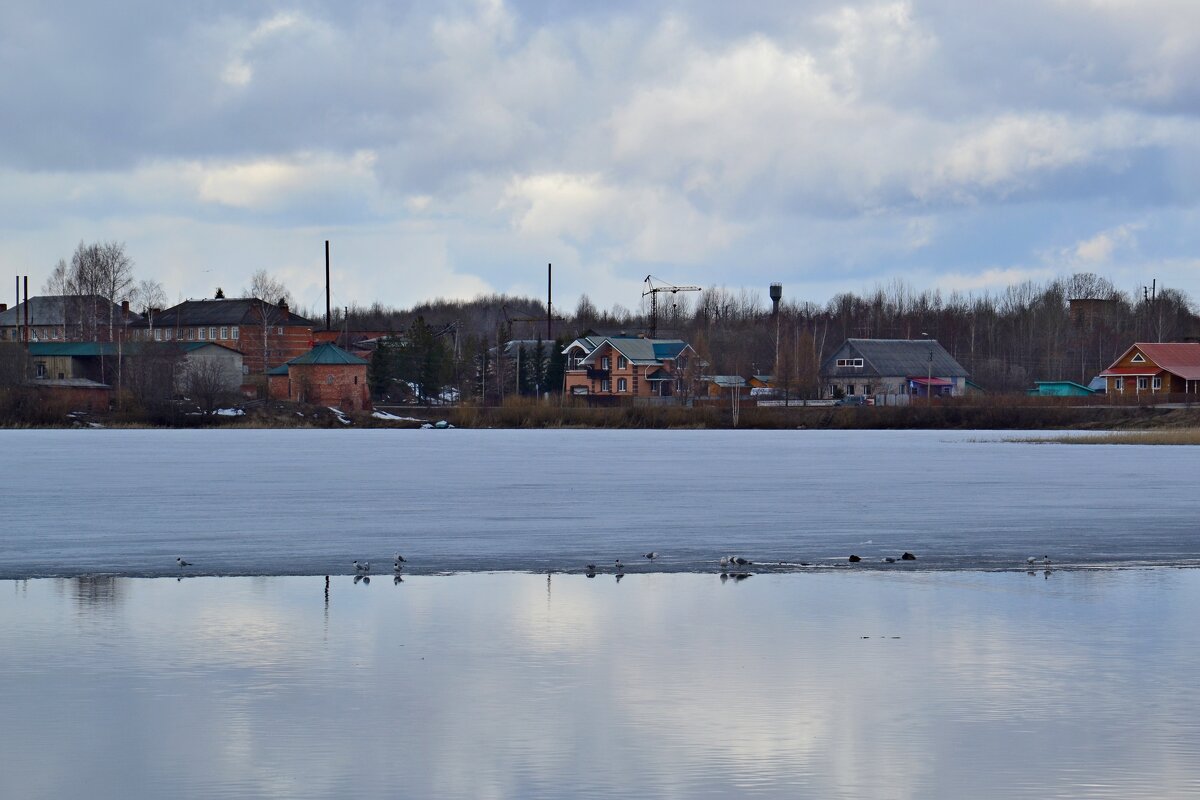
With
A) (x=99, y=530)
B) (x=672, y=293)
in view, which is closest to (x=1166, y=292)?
(x=672, y=293)

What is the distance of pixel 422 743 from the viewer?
7.71 m

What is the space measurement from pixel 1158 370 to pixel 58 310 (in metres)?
79.4

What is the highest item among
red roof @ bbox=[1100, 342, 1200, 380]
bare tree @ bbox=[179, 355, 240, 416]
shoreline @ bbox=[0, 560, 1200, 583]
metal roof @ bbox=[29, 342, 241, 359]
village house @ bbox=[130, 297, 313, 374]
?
village house @ bbox=[130, 297, 313, 374]

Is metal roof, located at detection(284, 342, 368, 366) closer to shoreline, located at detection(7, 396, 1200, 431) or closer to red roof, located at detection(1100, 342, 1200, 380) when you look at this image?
shoreline, located at detection(7, 396, 1200, 431)

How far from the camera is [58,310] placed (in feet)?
363

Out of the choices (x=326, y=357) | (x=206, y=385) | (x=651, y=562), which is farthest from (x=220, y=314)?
(x=651, y=562)

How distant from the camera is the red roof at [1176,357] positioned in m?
92.5

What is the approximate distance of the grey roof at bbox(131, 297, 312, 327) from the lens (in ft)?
371

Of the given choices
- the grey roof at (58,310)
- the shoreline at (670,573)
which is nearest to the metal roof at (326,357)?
the grey roof at (58,310)

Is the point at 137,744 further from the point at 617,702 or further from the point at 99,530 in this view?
the point at 99,530

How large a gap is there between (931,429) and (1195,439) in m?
21.7

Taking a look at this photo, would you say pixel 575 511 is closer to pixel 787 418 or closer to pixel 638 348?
pixel 787 418

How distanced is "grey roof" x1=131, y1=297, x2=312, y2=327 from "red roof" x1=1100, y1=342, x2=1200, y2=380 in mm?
62627

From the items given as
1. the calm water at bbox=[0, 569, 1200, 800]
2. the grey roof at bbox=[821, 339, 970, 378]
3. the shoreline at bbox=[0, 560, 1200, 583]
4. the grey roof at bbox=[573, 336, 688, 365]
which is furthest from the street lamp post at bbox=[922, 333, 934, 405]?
the calm water at bbox=[0, 569, 1200, 800]
